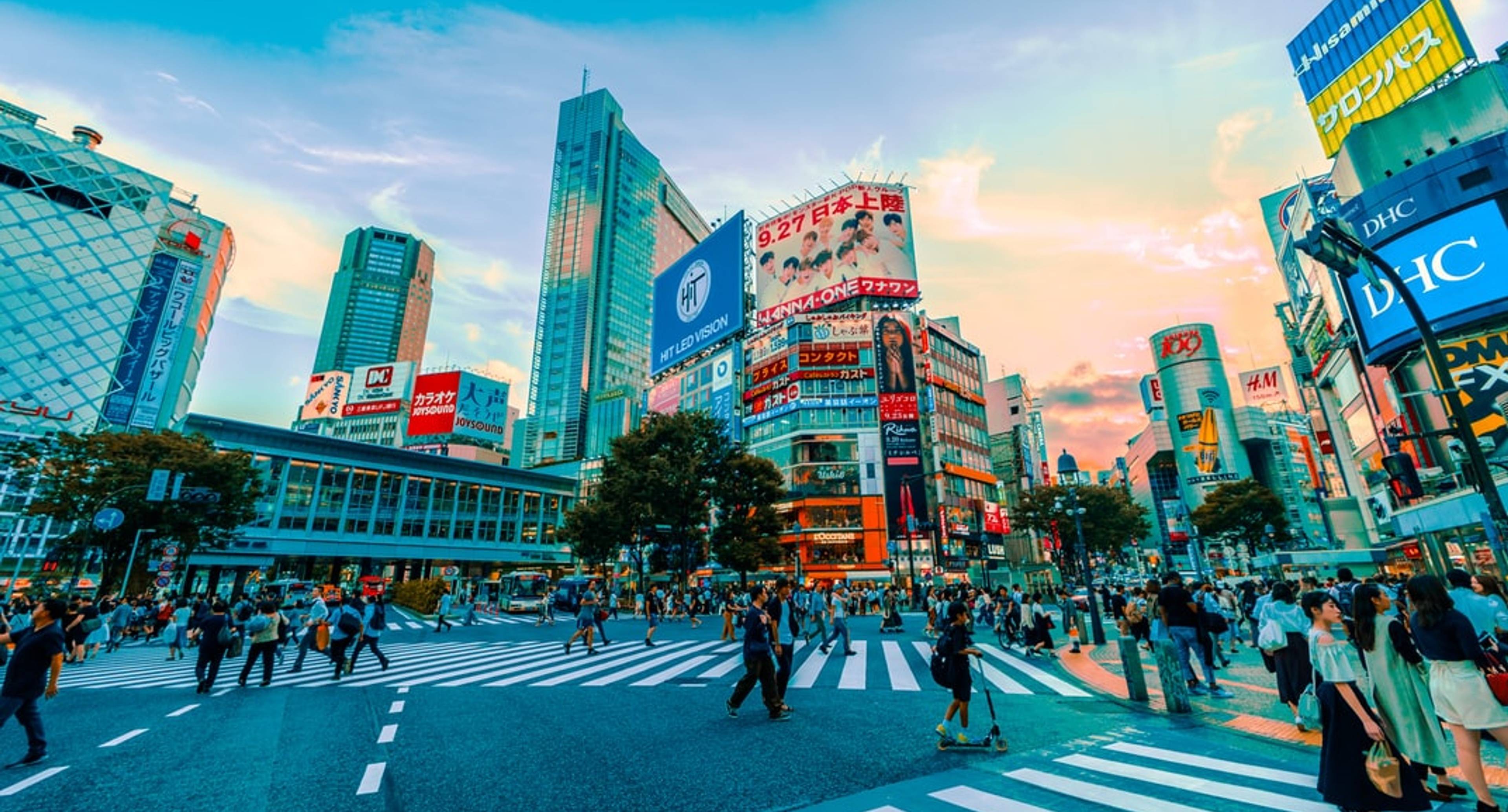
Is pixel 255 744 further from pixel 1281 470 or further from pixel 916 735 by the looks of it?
pixel 1281 470

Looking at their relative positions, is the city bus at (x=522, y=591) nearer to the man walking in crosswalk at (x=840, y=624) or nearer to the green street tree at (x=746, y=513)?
the green street tree at (x=746, y=513)

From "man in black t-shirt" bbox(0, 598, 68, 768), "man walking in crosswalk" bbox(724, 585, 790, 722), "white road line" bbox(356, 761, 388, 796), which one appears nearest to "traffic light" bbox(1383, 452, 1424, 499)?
"man walking in crosswalk" bbox(724, 585, 790, 722)

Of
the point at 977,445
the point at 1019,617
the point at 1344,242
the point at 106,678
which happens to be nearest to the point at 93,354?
the point at 106,678

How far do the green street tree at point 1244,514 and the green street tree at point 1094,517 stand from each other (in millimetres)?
5609

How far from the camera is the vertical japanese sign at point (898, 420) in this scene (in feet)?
180

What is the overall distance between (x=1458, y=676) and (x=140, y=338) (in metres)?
76.4

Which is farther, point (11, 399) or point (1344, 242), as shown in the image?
point (11, 399)

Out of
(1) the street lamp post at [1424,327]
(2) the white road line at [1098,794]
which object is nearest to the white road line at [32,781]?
(2) the white road line at [1098,794]

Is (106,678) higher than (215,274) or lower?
lower

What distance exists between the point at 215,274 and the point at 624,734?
77.1 metres

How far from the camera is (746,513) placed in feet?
124

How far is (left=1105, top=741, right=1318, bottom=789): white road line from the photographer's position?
5.08 meters

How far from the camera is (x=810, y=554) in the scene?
54344 millimetres

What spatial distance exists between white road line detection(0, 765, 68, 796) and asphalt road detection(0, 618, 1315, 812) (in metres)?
0.03
